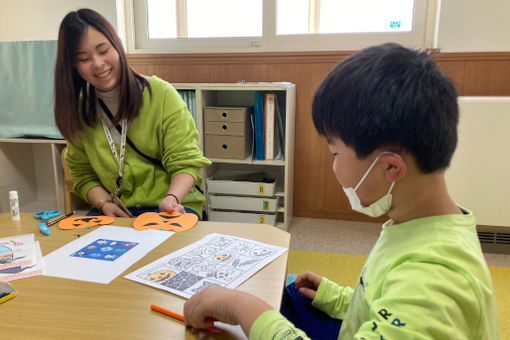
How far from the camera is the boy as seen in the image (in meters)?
0.46

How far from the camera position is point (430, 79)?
0.53 metres

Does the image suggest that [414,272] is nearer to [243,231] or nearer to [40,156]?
[243,231]

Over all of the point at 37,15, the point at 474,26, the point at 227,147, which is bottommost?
the point at 227,147

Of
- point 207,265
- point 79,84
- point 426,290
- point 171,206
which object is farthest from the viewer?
point 79,84

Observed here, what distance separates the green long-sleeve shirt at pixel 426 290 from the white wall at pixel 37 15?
7.86 ft

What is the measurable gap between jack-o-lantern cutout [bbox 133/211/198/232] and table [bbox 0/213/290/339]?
149 mm

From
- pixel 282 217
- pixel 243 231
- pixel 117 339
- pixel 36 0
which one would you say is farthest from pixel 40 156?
pixel 117 339

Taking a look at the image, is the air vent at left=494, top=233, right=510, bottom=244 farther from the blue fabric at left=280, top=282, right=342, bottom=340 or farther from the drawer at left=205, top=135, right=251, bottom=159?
the blue fabric at left=280, top=282, right=342, bottom=340

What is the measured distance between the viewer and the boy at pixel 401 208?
46 cm

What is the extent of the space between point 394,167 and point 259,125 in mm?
1688

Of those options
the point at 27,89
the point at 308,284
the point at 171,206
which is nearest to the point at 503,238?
the point at 308,284

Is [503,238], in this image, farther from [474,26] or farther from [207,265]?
[207,265]

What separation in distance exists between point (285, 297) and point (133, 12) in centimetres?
230

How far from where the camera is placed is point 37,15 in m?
2.49
